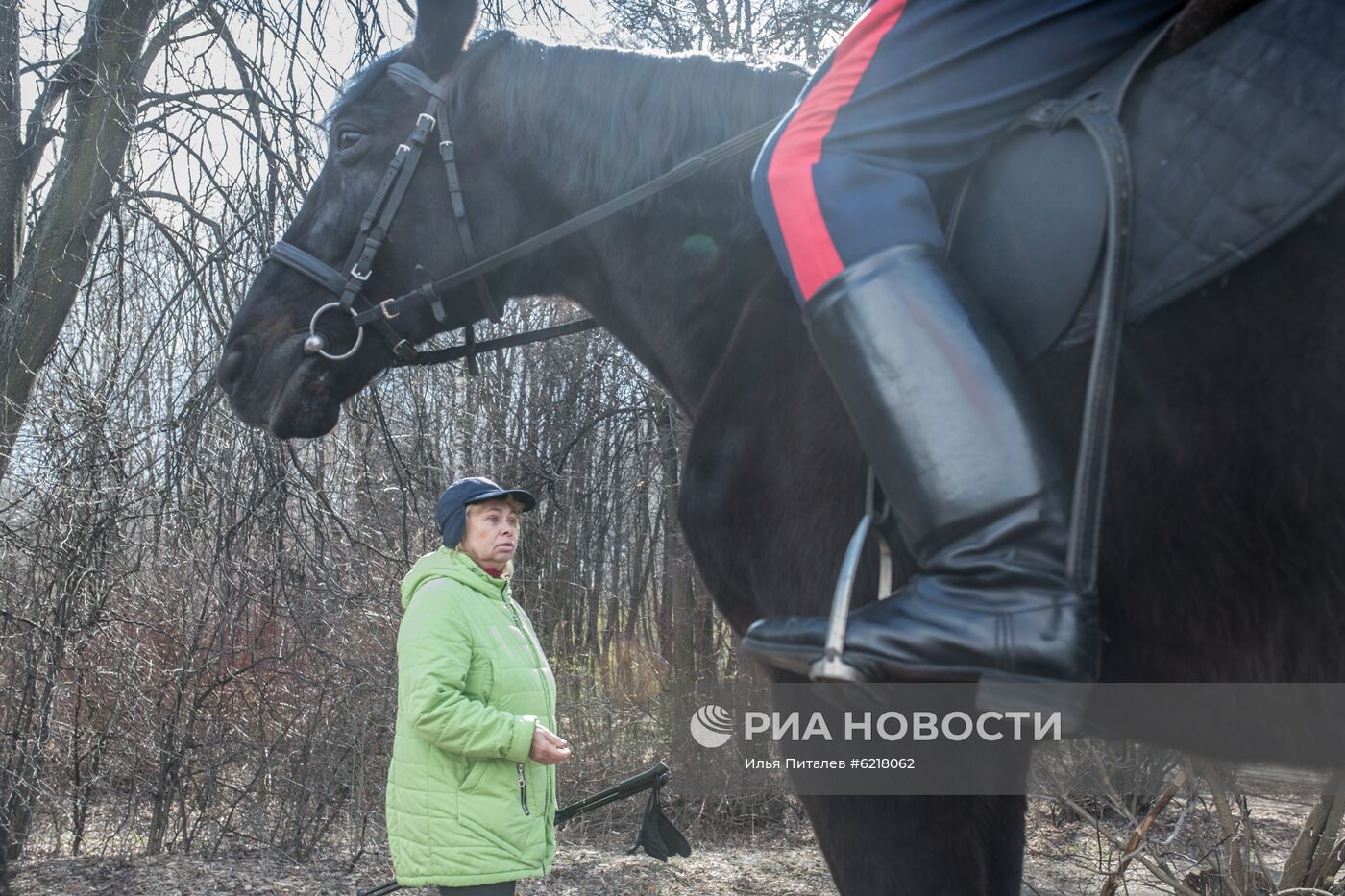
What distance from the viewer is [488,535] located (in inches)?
131

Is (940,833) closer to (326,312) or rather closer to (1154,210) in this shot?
(1154,210)

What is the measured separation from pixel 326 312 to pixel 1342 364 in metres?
2.05

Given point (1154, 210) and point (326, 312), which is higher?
point (326, 312)

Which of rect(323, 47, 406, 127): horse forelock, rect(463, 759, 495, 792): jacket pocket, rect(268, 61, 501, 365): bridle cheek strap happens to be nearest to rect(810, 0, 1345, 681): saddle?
rect(268, 61, 501, 365): bridle cheek strap

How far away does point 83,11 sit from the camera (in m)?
4.81

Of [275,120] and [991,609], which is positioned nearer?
[991,609]

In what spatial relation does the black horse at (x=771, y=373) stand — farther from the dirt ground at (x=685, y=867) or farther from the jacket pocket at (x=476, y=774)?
the dirt ground at (x=685, y=867)

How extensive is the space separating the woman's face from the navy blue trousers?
204 cm

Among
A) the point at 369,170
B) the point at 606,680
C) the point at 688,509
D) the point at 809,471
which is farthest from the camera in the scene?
the point at 606,680

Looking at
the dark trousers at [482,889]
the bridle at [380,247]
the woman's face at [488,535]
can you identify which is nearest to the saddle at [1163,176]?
the bridle at [380,247]

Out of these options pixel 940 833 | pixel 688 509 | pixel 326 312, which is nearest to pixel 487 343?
pixel 326 312

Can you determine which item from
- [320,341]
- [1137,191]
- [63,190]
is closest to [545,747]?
[320,341]

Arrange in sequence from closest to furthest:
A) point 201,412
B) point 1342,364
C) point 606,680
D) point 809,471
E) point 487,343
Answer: point 1342,364 → point 809,471 → point 487,343 → point 201,412 → point 606,680

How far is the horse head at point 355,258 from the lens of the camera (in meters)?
2.35
